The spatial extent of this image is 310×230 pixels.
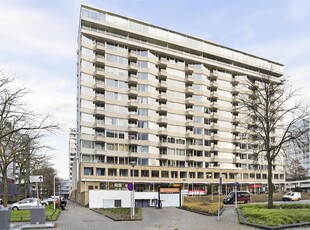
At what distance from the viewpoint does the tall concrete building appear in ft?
233

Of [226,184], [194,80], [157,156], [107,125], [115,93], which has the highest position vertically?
[194,80]

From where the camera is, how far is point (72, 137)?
181m

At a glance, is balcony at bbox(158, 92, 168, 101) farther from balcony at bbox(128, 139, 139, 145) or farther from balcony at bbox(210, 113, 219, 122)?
balcony at bbox(210, 113, 219, 122)

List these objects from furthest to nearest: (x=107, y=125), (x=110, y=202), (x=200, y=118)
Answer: (x=200, y=118) < (x=107, y=125) < (x=110, y=202)

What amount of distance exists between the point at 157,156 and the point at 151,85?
15.8 m

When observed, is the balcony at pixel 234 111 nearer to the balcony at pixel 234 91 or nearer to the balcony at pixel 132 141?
the balcony at pixel 234 91

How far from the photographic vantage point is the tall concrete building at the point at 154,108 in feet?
233

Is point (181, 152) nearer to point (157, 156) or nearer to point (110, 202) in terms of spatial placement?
point (157, 156)

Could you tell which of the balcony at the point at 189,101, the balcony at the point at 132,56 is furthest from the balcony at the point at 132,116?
the balcony at the point at 189,101

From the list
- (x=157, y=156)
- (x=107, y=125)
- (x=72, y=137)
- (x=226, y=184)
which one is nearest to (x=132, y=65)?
(x=107, y=125)

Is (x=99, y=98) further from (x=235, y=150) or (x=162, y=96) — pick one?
(x=235, y=150)

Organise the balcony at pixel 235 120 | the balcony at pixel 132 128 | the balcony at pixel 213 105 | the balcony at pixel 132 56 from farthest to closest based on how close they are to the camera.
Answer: the balcony at pixel 235 120 → the balcony at pixel 213 105 → the balcony at pixel 132 56 → the balcony at pixel 132 128

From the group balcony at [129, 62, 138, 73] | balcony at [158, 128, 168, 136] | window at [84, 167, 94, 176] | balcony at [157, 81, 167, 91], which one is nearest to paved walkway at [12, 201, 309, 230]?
window at [84, 167, 94, 176]

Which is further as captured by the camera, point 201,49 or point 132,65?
point 201,49
